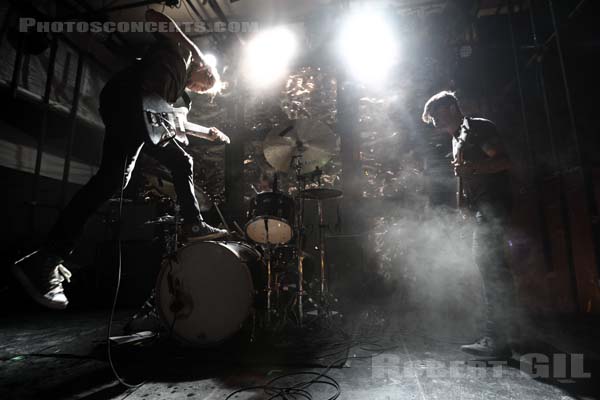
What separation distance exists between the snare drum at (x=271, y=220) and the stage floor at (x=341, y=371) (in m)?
1.21

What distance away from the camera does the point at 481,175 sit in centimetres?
269

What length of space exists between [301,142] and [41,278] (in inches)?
113

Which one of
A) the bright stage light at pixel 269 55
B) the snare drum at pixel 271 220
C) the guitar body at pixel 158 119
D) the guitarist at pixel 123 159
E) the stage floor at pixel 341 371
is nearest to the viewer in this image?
the stage floor at pixel 341 371

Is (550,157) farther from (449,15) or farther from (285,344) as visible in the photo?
(285,344)

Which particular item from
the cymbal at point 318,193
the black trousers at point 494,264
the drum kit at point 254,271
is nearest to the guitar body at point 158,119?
the drum kit at point 254,271

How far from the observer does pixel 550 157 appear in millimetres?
4602

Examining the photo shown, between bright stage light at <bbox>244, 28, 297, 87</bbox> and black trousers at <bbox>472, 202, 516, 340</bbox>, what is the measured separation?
18.0 feet

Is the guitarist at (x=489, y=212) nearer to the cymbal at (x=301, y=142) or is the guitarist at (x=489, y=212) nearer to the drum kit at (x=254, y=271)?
the drum kit at (x=254, y=271)

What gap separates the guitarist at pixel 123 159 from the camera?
1885 millimetres

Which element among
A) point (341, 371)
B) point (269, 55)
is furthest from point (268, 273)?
point (269, 55)

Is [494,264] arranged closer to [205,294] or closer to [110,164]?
[205,294]

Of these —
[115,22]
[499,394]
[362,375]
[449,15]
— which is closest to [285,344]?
[362,375]

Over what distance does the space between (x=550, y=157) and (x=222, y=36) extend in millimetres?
6815

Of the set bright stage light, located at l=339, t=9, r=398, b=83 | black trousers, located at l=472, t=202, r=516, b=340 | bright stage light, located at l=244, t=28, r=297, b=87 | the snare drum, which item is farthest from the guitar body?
bright stage light, located at l=339, t=9, r=398, b=83
